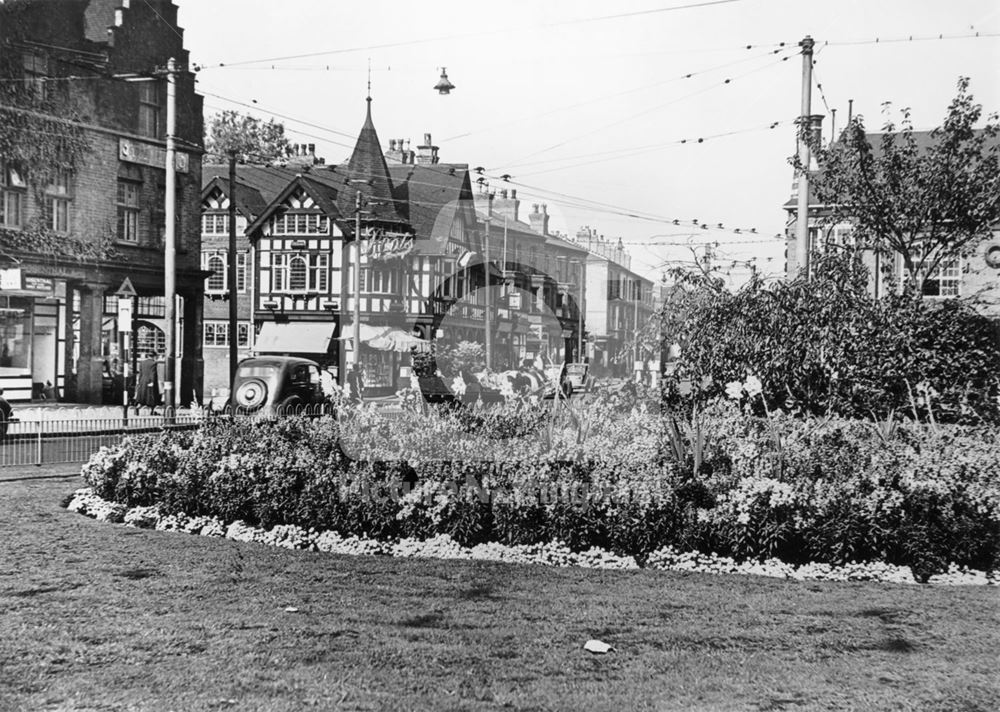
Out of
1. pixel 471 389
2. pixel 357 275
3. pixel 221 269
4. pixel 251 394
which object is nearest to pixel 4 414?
pixel 221 269

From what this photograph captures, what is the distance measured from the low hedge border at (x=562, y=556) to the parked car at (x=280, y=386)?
3572mm

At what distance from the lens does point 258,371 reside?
11555mm

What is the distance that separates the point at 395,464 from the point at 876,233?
843cm

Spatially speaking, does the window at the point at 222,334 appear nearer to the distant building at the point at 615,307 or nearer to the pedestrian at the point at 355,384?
the pedestrian at the point at 355,384

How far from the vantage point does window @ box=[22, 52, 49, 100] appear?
20.5 ft

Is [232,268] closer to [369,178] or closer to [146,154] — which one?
[369,178]

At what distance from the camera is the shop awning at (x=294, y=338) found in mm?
9414

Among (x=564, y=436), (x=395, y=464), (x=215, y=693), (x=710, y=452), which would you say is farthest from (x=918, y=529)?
(x=215, y=693)

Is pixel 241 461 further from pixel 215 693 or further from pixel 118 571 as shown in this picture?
pixel 215 693

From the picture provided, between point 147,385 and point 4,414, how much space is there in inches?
40.9

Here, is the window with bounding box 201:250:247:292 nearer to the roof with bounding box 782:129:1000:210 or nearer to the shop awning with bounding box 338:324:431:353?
the shop awning with bounding box 338:324:431:353

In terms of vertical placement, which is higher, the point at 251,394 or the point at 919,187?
the point at 919,187

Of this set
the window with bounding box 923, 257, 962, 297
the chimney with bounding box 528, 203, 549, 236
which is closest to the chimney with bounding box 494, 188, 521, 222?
the chimney with bounding box 528, 203, 549, 236

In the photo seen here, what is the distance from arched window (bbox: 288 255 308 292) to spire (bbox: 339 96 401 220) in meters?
0.71
